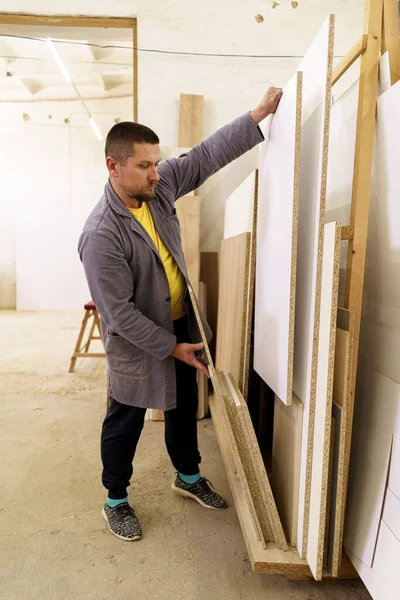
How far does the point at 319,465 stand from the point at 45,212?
726 cm

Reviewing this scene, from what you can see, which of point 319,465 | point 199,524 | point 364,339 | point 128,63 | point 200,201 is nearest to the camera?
point 319,465

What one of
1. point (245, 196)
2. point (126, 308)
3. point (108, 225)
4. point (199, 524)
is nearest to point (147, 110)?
point (245, 196)

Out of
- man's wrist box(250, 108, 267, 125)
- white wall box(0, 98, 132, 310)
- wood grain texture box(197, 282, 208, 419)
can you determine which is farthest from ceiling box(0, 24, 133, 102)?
man's wrist box(250, 108, 267, 125)

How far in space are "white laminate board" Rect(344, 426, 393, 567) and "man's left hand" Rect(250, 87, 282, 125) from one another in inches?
45.3

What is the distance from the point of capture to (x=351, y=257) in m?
1.41

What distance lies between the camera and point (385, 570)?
4.18ft

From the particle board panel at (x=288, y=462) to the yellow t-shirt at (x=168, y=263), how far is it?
570 mm

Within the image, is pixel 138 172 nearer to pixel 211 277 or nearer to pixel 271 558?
pixel 271 558

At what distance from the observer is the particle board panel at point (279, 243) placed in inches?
54.2

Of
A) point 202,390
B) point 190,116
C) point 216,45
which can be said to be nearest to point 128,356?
point 202,390

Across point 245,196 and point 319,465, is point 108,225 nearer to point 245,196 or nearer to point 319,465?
point 245,196

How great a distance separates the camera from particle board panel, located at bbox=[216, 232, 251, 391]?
206 cm

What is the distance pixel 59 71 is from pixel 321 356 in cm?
667

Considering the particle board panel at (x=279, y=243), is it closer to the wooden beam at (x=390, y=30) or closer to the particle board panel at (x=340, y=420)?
the particle board panel at (x=340, y=420)
